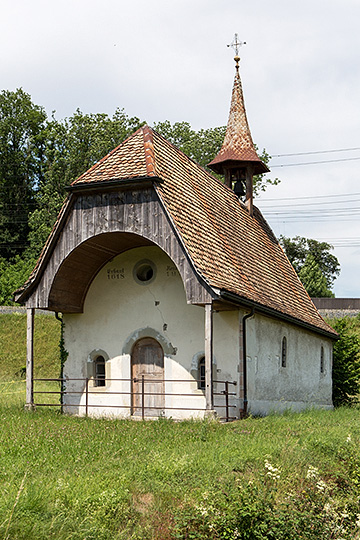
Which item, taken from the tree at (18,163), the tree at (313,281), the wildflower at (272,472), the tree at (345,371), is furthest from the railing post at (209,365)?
the tree at (313,281)

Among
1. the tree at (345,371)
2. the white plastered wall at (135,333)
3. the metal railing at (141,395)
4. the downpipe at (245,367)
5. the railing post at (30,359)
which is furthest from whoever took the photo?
the tree at (345,371)

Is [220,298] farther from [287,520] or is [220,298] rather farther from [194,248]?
[287,520]

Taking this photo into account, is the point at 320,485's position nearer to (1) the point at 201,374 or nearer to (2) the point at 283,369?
(1) the point at 201,374

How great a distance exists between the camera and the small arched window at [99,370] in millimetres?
17938

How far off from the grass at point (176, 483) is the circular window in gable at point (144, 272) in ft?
18.4

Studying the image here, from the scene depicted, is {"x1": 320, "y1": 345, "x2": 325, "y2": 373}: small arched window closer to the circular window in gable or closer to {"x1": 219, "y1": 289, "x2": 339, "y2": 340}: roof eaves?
{"x1": 219, "y1": 289, "x2": 339, "y2": 340}: roof eaves

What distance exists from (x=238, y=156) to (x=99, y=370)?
9.92 meters

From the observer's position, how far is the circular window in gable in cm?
1761

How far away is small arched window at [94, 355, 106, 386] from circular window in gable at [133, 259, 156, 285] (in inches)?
95.2

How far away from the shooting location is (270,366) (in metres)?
17.8

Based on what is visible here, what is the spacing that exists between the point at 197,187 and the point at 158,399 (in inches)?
238

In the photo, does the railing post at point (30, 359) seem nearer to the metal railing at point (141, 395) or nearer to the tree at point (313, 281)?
the metal railing at point (141, 395)

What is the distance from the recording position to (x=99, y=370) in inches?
712

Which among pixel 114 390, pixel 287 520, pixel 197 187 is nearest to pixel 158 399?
pixel 114 390
